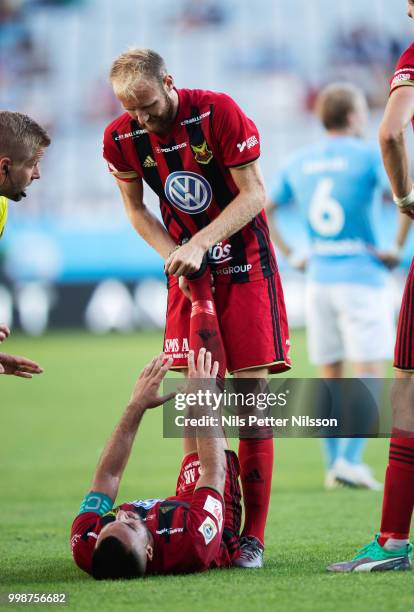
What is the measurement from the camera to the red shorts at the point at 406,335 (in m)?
3.69

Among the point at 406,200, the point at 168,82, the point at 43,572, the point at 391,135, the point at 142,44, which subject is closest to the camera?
the point at 391,135

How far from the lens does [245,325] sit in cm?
418

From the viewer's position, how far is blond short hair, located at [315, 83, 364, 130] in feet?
22.6

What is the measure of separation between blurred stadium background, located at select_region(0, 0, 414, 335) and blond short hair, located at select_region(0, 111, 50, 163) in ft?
59.8

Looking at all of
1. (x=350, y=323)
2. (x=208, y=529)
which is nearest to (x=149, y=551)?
(x=208, y=529)

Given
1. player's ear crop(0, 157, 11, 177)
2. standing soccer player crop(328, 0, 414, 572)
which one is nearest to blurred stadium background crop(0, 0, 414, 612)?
standing soccer player crop(328, 0, 414, 572)

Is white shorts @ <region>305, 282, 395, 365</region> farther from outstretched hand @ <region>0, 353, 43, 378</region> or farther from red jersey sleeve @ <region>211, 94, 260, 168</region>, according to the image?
outstretched hand @ <region>0, 353, 43, 378</region>

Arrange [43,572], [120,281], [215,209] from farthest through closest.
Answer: [120,281], [215,209], [43,572]

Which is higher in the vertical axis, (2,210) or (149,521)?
(2,210)

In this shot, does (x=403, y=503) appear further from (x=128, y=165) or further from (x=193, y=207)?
(x=128, y=165)

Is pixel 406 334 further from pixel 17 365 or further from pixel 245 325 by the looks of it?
pixel 17 365

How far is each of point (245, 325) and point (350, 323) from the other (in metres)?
2.86

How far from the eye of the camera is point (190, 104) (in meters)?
4.15

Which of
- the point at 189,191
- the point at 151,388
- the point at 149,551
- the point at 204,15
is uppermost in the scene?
the point at 204,15
